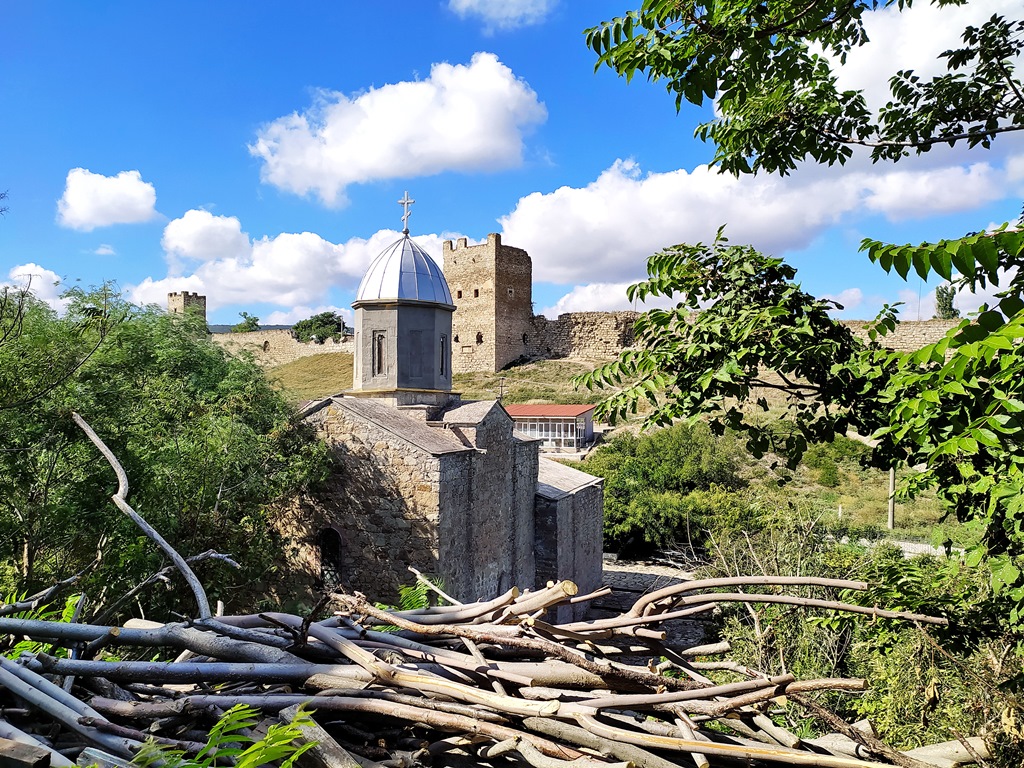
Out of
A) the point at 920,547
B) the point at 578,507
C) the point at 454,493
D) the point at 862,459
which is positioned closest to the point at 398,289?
the point at 454,493

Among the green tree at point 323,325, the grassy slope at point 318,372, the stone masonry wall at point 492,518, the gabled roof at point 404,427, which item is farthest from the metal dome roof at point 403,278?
the green tree at point 323,325

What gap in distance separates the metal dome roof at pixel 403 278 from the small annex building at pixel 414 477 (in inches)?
1.1

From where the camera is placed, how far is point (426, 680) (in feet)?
6.66

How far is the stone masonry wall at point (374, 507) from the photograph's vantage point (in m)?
10.7

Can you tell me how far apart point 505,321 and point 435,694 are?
42615mm

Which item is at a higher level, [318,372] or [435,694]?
[318,372]

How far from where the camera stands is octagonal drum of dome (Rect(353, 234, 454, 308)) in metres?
13.3

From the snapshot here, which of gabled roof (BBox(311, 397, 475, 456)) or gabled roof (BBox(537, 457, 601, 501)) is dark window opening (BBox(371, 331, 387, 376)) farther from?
gabled roof (BBox(537, 457, 601, 501))

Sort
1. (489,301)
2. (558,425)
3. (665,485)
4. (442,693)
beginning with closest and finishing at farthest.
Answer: (442,693) < (665,485) < (558,425) < (489,301)

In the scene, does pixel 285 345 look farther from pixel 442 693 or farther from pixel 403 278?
pixel 442 693

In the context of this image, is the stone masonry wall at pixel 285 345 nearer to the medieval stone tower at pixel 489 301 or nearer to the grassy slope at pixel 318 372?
the grassy slope at pixel 318 372

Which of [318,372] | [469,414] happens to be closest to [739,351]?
[469,414]

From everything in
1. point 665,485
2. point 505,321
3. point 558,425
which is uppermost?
point 505,321

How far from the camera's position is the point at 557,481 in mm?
17219
